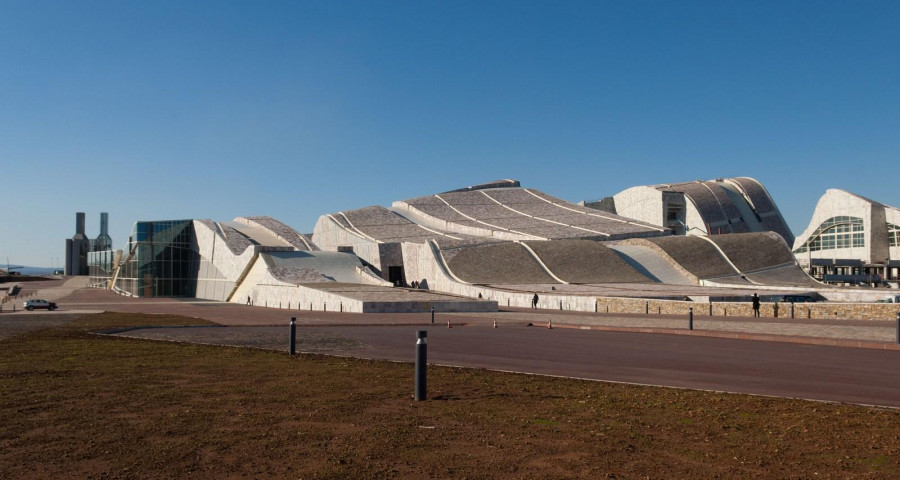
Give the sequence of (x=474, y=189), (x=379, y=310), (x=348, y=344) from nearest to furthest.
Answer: (x=348, y=344) → (x=379, y=310) → (x=474, y=189)

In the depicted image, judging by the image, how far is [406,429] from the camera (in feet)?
21.1

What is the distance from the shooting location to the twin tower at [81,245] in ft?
380

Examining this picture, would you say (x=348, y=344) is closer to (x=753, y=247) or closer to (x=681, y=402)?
(x=681, y=402)

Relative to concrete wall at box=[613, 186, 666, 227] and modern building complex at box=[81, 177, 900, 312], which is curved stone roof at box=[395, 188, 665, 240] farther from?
concrete wall at box=[613, 186, 666, 227]

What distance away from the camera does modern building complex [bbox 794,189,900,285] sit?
6875 centimetres

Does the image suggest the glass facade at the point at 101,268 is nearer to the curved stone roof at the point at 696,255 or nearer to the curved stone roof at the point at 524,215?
the curved stone roof at the point at 524,215

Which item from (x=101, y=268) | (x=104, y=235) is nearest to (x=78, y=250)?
(x=104, y=235)

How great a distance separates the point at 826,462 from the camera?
5.36 meters

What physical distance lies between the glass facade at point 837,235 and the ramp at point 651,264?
30466 mm

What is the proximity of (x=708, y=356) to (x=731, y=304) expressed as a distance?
15.7 m

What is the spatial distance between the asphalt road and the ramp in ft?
108

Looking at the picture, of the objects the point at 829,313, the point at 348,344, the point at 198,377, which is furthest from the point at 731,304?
the point at 198,377

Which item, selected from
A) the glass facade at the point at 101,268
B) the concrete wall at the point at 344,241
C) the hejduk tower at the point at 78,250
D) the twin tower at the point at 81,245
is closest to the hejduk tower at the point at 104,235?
the twin tower at the point at 81,245

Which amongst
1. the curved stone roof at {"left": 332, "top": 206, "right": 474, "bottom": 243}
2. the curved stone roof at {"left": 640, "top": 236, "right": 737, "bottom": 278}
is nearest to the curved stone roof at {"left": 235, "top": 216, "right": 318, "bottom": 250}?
the curved stone roof at {"left": 332, "top": 206, "right": 474, "bottom": 243}
